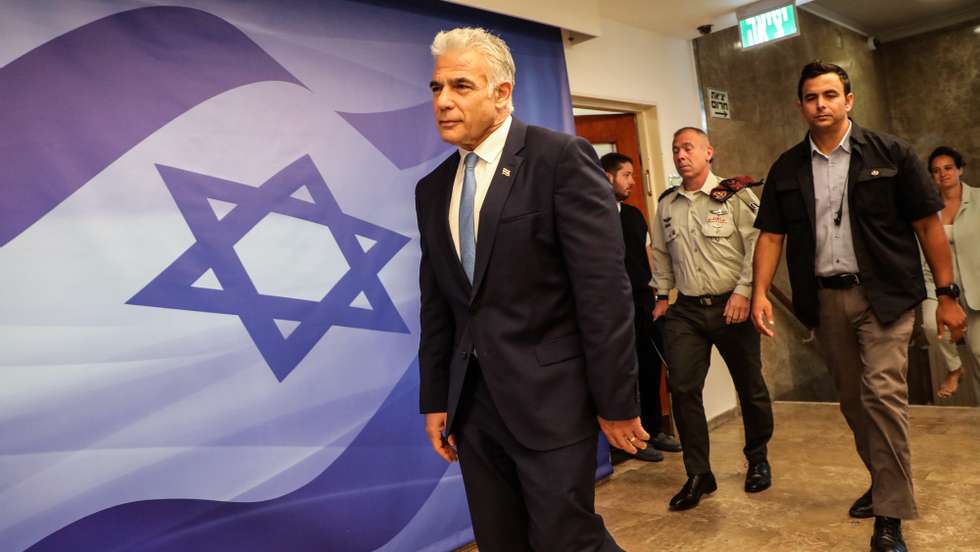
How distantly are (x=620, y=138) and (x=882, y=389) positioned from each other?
281cm

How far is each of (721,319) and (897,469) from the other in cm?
108

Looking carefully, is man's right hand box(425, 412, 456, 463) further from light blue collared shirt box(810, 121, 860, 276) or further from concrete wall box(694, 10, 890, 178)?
concrete wall box(694, 10, 890, 178)

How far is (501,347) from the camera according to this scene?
5.17 ft

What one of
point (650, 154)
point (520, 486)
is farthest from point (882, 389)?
point (650, 154)

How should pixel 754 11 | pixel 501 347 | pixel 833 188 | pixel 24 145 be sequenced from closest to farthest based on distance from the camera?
pixel 501 347 < pixel 24 145 < pixel 833 188 < pixel 754 11

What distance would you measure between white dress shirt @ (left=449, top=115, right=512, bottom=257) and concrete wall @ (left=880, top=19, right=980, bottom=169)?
7792 mm

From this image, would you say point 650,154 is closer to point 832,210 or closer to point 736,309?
point 736,309

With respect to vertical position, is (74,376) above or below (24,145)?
below

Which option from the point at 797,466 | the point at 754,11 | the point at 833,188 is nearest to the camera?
the point at 833,188

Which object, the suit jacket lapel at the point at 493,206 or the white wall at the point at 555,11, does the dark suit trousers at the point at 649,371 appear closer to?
the white wall at the point at 555,11

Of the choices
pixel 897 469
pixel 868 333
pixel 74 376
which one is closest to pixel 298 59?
pixel 74 376

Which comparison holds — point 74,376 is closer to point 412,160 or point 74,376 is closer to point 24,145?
point 24,145

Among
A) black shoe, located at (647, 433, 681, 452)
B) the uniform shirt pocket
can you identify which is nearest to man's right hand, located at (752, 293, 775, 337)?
the uniform shirt pocket

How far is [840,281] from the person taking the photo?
2559 millimetres
